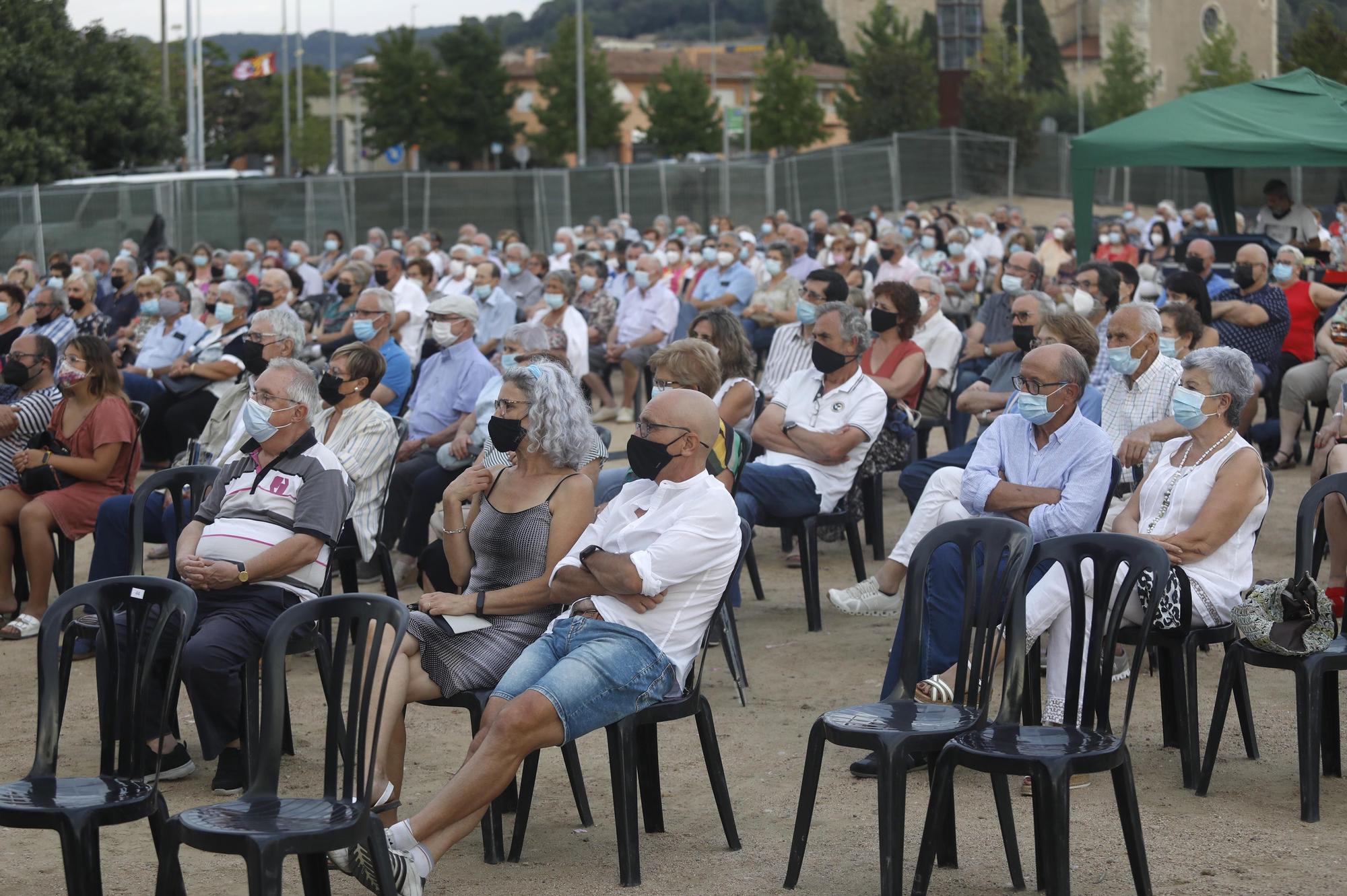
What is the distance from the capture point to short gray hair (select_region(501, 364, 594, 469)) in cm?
518

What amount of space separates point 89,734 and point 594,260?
11139 mm

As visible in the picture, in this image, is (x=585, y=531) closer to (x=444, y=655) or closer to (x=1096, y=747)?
(x=444, y=655)

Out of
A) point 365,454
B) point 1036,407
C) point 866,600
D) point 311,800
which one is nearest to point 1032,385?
point 1036,407

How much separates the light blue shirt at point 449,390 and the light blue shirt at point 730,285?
6606 millimetres

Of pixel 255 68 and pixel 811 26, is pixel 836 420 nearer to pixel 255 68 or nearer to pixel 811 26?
pixel 255 68

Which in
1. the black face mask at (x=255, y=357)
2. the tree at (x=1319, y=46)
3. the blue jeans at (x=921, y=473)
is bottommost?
the blue jeans at (x=921, y=473)

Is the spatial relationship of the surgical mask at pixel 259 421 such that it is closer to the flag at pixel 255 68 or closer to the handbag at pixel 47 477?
the handbag at pixel 47 477

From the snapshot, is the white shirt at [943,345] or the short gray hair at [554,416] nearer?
the short gray hair at [554,416]

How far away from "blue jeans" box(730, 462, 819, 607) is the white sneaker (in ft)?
1.65

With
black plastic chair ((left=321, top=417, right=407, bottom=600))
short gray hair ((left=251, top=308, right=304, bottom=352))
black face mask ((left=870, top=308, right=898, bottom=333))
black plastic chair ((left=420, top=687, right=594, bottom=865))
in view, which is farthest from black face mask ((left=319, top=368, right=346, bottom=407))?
black face mask ((left=870, top=308, right=898, bottom=333))

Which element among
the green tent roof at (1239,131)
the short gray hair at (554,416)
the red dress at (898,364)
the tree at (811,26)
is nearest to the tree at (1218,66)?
the green tent roof at (1239,131)

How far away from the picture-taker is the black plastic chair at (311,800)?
363 cm

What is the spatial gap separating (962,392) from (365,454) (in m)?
3.98

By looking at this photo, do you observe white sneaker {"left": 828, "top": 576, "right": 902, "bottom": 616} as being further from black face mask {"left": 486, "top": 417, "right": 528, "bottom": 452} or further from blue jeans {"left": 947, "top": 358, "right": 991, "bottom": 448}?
blue jeans {"left": 947, "top": 358, "right": 991, "bottom": 448}
